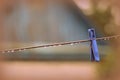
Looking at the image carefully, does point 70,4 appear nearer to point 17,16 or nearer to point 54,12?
point 54,12

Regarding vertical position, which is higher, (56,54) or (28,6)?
(28,6)

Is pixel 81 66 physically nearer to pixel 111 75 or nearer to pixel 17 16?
pixel 111 75

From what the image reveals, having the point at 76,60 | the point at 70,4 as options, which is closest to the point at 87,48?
the point at 76,60

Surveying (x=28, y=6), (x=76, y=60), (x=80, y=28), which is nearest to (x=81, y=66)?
(x=76, y=60)

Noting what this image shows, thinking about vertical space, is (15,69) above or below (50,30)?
below

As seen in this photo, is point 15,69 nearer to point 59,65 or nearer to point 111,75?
point 59,65

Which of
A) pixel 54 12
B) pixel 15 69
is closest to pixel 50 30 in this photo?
pixel 54 12
